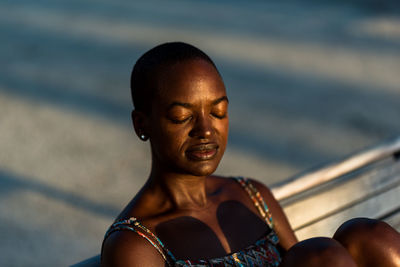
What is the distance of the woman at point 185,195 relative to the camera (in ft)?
3.53

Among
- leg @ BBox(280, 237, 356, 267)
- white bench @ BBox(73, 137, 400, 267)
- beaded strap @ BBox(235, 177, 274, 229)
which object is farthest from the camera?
white bench @ BBox(73, 137, 400, 267)

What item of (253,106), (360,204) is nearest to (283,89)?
(253,106)

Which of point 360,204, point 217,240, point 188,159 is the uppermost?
point 188,159

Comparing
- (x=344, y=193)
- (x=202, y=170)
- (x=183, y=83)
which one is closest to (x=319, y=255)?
(x=202, y=170)

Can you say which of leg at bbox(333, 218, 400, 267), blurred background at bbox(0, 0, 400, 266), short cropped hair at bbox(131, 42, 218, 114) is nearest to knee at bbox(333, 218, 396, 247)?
leg at bbox(333, 218, 400, 267)

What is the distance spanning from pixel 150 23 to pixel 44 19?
0.96 metres

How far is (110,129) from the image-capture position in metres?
3.92

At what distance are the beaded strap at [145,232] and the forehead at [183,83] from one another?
0.23 metres

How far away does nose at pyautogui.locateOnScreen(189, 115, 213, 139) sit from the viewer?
1.08 metres

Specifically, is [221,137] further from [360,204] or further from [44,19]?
[44,19]

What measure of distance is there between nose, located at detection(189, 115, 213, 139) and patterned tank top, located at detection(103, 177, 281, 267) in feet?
0.66

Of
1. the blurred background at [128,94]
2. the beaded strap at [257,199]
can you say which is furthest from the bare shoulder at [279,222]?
the blurred background at [128,94]

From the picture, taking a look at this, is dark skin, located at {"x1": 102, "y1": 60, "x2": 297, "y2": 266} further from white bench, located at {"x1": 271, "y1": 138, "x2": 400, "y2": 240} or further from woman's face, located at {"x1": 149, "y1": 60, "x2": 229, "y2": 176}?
white bench, located at {"x1": 271, "y1": 138, "x2": 400, "y2": 240}

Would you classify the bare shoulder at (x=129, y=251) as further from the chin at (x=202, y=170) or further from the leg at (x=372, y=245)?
the leg at (x=372, y=245)
